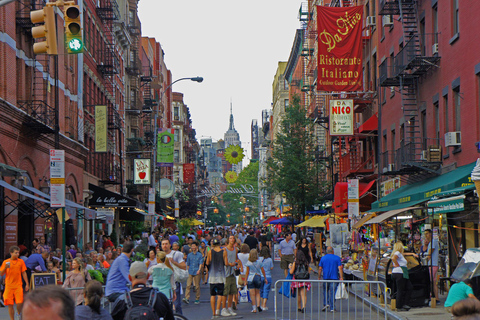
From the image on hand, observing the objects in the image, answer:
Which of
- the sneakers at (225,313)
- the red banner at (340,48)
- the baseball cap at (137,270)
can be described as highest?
the red banner at (340,48)

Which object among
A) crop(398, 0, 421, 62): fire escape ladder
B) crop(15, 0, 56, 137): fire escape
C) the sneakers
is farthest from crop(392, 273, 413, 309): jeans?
crop(15, 0, 56, 137): fire escape

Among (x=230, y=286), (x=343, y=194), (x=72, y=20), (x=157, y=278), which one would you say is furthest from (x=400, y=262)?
(x=343, y=194)

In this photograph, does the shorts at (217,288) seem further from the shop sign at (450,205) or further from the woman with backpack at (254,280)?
the shop sign at (450,205)

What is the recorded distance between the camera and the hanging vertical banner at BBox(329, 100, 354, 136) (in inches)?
1390

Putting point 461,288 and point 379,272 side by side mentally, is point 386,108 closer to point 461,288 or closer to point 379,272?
point 379,272

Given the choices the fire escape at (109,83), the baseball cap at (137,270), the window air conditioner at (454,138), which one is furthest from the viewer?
the fire escape at (109,83)

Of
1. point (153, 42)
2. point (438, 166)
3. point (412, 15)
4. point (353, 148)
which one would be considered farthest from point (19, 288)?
point (153, 42)

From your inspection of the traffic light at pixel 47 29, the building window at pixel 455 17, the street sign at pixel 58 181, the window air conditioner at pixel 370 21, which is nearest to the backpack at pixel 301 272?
the street sign at pixel 58 181

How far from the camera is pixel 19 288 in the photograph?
16281 millimetres

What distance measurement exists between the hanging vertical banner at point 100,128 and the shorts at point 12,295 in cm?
2218

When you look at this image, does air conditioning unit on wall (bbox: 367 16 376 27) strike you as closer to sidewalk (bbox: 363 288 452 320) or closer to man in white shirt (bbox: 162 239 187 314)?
sidewalk (bbox: 363 288 452 320)

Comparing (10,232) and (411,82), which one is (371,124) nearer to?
(411,82)

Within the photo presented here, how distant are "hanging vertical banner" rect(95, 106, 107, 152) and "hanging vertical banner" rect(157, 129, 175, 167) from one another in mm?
5145

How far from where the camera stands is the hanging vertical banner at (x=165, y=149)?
141 ft
